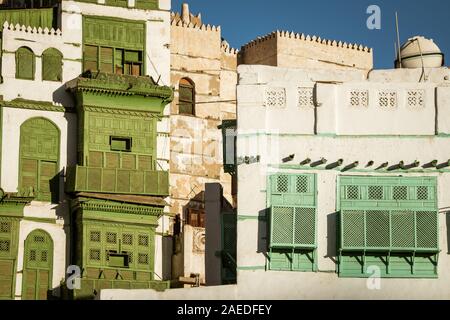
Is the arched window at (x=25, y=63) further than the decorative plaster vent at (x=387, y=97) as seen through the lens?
Yes

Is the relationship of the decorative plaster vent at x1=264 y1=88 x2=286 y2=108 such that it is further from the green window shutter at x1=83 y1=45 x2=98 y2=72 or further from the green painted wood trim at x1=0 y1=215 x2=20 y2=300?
the green painted wood trim at x1=0 y1=215 x2=20 y2=300

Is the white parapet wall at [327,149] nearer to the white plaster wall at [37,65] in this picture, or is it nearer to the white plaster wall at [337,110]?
the white plaster wall at [337,110]

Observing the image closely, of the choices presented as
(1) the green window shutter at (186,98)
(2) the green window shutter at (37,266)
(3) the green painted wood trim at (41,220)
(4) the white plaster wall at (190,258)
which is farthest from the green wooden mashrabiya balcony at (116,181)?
(1) the green window shutter at (186,98)

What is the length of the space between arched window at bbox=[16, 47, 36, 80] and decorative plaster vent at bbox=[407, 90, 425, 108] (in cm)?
1117

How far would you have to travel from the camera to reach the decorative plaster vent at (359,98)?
114ft

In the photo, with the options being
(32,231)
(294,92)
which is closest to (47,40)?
(32,231)

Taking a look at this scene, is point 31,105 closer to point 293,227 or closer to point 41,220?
point 41,220

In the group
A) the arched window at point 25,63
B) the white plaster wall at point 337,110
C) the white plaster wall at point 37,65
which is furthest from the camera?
the arched window at point 25,63

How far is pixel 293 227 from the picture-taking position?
33.8 meters

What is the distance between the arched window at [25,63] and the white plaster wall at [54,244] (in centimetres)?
374

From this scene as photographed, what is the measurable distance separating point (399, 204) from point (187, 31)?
61.5 ft

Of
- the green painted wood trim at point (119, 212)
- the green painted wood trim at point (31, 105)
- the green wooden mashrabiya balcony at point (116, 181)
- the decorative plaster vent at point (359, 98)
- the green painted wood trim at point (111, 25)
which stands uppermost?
the green painted wood trim at point (111, 25)

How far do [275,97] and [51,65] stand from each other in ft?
26.9

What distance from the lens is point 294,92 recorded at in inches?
1372
